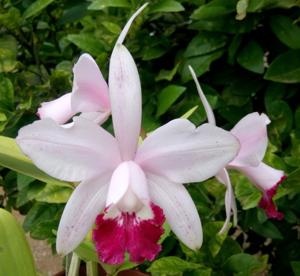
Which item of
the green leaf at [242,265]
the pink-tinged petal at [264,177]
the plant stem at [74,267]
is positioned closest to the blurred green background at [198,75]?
the green leaf at [242,265]

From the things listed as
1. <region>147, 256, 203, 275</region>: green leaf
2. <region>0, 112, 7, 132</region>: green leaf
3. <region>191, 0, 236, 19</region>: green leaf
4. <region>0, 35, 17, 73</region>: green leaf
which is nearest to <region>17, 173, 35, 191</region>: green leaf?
<region>0, 112, 7, 132</region>: green leaf

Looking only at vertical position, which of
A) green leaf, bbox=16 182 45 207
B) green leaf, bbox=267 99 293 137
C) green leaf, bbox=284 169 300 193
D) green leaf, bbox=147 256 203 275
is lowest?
green leaf, bbox=16 182 45 207

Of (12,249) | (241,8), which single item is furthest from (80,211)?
(241,8)

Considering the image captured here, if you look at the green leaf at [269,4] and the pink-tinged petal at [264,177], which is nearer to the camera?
the pink-tinged petal at [264,177]

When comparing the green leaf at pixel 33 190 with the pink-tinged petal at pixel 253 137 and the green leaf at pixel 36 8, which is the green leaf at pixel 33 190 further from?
the pink-tinged petal at pixel 253 137

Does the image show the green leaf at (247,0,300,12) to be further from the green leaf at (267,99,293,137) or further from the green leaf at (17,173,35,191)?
the green leaf at (17,173,35,191)

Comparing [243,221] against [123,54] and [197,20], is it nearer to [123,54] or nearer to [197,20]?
[197,20]

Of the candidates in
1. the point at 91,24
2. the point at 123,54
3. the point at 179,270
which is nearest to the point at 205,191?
the point at 179,270

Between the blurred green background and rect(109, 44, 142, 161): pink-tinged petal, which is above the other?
rect(109, 44, 142, 161): pink-tinged petal

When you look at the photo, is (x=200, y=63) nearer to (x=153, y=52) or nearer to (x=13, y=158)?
(x=153, y=52)
